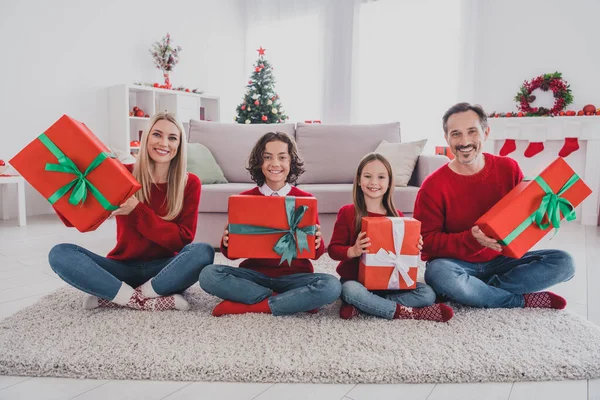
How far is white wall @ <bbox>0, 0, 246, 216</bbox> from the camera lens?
404 centimetres

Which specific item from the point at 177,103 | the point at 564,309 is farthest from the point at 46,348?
the point at 177,103

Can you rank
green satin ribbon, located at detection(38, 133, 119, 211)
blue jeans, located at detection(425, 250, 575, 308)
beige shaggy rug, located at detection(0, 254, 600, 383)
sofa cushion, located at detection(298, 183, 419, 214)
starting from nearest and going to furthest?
1. beige shaggy rug, located at detection(0, 254, 600, 383)
2. green satin ribbon, located at detection(38, 133, 119, 211)
3. blue jeans, located at detection(425, 250, 575, 308)
4. sofa cushion, located at detection(298, 183, 419, 214)

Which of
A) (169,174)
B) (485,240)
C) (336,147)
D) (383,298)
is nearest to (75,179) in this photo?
(169,174)

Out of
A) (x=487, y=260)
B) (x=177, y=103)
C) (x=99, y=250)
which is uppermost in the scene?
(x=177, y=103)

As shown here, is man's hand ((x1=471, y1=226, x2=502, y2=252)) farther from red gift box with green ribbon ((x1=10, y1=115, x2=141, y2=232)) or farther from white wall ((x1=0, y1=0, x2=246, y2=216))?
white wall ((x1=0, y1=0, x2=246, y2=216))

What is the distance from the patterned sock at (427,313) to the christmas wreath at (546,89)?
330 cm

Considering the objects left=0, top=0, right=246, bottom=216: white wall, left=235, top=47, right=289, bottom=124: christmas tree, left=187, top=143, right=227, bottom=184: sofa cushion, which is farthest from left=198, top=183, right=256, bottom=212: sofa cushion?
left=0, top=0, right=246, bottom=216: white wall

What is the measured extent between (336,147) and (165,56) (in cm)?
292

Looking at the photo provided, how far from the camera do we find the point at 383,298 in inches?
64.8

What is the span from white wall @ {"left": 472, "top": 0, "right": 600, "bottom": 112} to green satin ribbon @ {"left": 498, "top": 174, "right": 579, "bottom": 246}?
10.4 ft

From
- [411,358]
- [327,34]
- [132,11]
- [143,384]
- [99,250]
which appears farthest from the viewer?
[327,34]

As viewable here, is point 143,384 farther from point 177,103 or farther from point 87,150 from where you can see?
point 177,103

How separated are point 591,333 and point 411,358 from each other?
2.25 ft

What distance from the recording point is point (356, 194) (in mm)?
1770
